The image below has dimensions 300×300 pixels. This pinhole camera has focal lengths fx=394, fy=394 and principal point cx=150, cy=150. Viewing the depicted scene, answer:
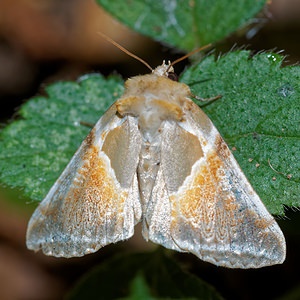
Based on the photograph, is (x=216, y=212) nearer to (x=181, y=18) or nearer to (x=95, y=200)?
(x=95, y=200)

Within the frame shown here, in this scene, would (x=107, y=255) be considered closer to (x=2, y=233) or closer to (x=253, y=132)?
(x=2, y=233)

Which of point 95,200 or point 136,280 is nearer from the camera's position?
point 95,200

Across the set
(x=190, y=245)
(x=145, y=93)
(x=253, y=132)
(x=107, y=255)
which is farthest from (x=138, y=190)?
(x=107, y=255)

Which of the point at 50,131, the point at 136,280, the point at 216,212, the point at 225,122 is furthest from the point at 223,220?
the point at 50,131

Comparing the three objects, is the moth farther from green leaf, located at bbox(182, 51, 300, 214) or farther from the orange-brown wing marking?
green leaf, located at bbox(182, 51, 300, 214)

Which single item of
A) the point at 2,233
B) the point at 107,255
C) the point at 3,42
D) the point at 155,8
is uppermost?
the point at 155,8

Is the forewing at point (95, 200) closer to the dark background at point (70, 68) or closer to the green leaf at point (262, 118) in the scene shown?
the dark background at point (70, 68)

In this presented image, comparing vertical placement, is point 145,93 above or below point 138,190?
above
